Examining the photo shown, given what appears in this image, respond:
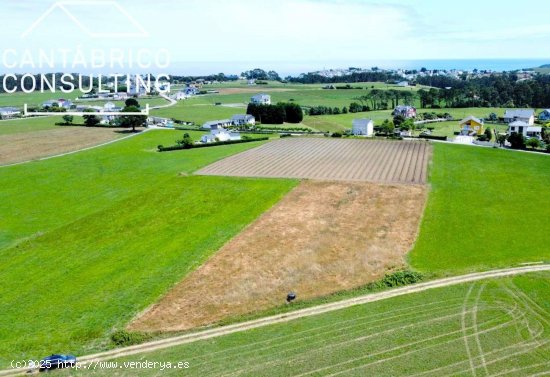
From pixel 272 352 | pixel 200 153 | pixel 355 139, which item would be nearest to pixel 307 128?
pixel 355 139

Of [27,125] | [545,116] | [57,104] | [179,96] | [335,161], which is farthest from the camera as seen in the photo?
[179,96]

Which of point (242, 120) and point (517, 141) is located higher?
point (242, 120)

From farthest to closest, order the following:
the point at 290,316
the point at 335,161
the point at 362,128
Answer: the point at 362,128 → the point at 335,161 → the point at 290,316

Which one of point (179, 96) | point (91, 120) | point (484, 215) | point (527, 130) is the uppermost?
point (179, 96)

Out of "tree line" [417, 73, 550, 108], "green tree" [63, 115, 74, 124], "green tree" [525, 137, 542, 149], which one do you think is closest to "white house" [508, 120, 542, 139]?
"green tree" [525, 137, 542, 149]

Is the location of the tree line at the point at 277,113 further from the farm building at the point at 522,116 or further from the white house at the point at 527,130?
the white house at the point at 527,130

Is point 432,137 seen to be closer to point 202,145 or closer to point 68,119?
point 202,145

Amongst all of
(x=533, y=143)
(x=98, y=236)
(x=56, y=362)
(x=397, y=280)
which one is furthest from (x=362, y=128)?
(x=56, y=362)
